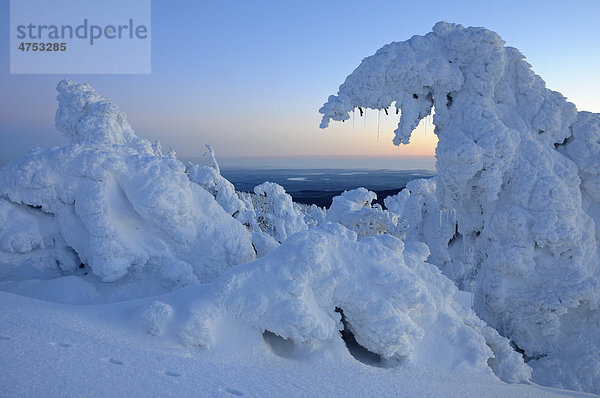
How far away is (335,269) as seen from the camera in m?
5.75

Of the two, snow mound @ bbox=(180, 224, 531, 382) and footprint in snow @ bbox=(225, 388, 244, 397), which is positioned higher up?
snow mound @ bbox=(180, 224, 531, 382)

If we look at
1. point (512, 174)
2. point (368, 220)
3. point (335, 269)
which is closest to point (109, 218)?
point (335, 269)

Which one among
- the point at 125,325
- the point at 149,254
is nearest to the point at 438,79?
the point at 149,254

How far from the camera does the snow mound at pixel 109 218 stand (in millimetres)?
6941

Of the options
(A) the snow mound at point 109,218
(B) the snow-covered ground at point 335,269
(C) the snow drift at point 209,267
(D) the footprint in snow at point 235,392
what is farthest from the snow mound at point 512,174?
(D) the footprint in snow at point 235,392

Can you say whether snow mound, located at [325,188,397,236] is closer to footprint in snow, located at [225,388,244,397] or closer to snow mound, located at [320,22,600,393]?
snow mound, located at [320,22,600,393]

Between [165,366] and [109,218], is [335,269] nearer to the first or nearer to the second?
[165,366]

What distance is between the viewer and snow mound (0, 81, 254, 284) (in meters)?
6.94

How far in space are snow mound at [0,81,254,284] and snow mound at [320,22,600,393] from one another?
4190mm

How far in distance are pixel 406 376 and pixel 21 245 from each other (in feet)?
23.8

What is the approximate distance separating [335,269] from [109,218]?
454cm

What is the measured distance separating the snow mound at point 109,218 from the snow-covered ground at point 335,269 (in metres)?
0.04

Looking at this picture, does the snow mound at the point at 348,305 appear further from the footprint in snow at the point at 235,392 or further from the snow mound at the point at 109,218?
the snow mound at the point at 109,218

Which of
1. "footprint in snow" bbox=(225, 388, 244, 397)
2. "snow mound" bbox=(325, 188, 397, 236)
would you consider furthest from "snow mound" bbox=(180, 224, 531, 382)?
"snow mound" bbox=(325, 188, 397, 236)
